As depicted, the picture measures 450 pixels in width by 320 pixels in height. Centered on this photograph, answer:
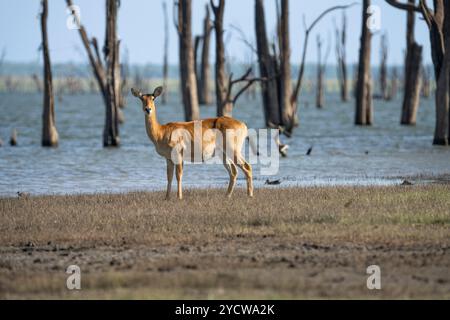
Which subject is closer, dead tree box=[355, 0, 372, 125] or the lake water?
the lake water

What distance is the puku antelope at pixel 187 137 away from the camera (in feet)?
51.0

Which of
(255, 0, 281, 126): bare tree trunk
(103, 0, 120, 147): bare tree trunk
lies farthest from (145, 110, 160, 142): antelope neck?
(255, 0, 281, 126): bare tree trunk

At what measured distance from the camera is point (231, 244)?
37.7 feet

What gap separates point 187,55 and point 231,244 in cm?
2216

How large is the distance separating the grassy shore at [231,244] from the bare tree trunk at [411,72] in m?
29.6

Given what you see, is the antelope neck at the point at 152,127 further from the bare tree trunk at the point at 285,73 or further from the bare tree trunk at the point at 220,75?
the bare tree trunk at the point at 285,73

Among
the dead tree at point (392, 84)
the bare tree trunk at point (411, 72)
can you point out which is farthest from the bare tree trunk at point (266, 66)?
the dead tree at point (392, 84)

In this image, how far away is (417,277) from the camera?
952 cm

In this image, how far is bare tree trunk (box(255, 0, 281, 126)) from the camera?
36.8 m

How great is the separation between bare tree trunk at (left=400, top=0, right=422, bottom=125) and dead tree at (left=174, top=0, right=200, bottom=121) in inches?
555

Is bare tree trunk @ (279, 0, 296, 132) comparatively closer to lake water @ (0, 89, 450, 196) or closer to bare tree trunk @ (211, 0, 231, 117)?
lake water @ (0, 89, 450, 196)

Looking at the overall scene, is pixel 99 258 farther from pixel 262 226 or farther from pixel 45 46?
pixel 45 46

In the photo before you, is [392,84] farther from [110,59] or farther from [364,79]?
[110,59]
